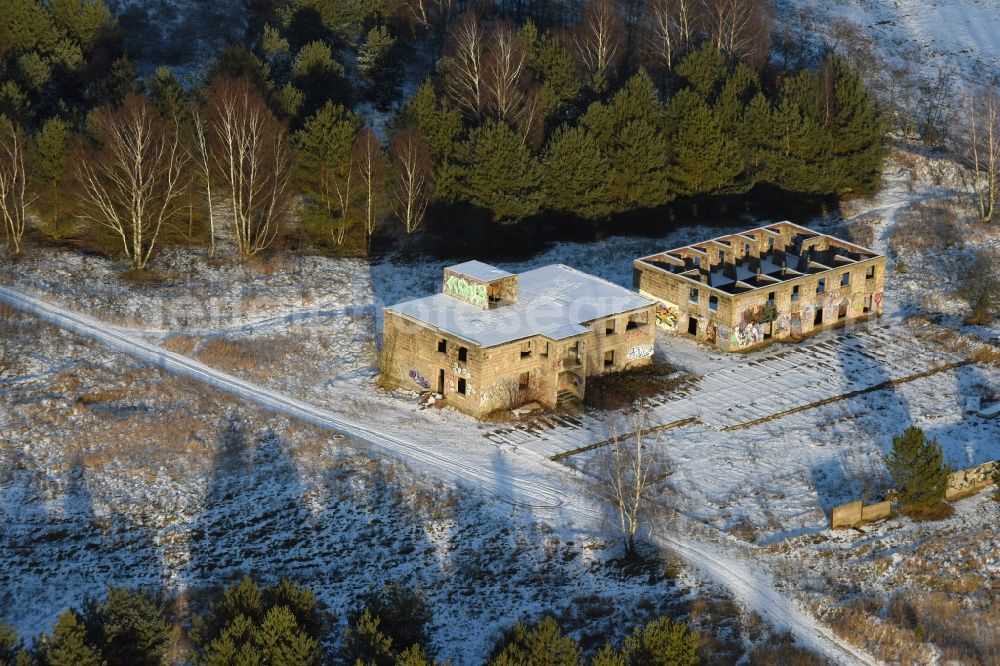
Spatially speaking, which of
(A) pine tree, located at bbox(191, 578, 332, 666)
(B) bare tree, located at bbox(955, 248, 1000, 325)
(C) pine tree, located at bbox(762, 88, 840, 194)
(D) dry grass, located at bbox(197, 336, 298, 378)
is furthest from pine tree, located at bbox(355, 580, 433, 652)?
(C) pine tree, located at bbox(762, 88, 840, 194)

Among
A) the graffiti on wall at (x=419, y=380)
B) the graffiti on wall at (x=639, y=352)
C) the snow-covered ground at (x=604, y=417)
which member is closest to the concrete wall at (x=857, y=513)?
the snow-covered ground at (x=604, y=417)

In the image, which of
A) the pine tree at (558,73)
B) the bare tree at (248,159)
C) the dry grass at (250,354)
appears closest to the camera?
the dry grass at (250,354)

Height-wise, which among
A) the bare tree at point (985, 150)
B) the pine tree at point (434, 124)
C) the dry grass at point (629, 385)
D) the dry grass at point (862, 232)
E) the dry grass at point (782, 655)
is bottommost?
the dry grass at point (782, 655)

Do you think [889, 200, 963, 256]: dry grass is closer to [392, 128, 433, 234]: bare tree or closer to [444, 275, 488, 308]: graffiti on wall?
[392, 128, 433, 234]: bare tree

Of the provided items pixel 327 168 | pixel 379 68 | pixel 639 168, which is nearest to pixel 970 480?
pixel 639 168

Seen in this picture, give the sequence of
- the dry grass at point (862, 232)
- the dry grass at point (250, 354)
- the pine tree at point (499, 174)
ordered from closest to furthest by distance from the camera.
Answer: the dry grass at point (250, 354)
the pine tree at point (499, 174)
the dry grass at point (862, 232)

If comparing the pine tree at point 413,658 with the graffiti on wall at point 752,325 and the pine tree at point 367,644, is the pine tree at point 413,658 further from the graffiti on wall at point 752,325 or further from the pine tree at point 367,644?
the graffiti on wall at point 752,325
